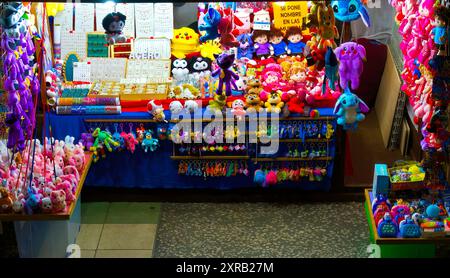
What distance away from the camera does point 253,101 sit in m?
7.20

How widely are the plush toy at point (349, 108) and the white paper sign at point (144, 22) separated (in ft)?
9.76

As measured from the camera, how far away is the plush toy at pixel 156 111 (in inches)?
285

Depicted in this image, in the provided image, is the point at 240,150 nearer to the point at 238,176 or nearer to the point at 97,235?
the point at 238,176

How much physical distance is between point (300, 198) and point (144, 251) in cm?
168

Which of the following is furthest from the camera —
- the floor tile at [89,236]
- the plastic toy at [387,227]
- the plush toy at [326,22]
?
the floor tile at [89,236]

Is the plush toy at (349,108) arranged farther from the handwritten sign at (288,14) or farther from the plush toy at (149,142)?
the handwritten sign at (288,14)

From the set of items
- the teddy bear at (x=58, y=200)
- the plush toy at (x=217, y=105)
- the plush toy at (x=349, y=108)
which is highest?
the plush toy at (x=349, y=108)

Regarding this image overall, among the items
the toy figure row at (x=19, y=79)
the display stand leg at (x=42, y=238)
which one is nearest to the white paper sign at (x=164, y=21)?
the toy figure row at (x=19, y=79)

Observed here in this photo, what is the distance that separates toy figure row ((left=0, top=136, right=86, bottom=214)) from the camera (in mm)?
6004

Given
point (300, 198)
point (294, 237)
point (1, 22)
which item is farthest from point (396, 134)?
point (1, 22)

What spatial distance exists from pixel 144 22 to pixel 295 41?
1527mm

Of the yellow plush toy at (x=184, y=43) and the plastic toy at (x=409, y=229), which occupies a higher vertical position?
the yellow plush toy at (x=184, y=43)

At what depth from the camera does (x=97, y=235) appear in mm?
7145

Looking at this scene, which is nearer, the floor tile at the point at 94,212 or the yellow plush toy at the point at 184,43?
the floor tile at the point at 94,212
